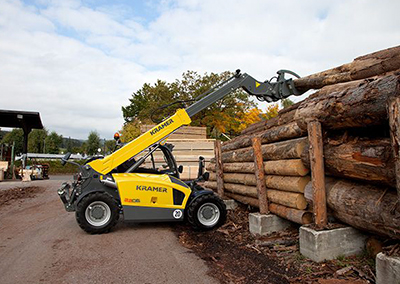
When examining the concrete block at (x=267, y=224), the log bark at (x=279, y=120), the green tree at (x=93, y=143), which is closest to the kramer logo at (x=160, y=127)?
the log bark at (x=279, y=120)

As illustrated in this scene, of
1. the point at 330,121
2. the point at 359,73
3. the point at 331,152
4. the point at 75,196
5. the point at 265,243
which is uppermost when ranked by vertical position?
the point at 359,73

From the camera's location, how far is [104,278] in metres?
4.73

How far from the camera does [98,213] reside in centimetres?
736

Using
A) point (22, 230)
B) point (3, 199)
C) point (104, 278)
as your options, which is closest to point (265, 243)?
point (104, 278)

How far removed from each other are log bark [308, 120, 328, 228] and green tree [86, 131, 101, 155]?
74.3 metres

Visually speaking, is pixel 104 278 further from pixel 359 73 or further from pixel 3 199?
pixel 3 199

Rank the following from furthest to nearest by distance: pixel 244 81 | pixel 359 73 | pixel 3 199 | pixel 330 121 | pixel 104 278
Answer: pixel 3 199 < pixel 244 81 < pixel 359 73 < pixel 330 121 < pixel 104 278

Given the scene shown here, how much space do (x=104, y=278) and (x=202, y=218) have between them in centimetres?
331

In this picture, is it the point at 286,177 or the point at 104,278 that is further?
the point at 286,177

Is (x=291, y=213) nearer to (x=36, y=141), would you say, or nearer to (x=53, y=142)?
(x=36, y=141)

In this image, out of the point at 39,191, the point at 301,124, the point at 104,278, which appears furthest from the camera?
the point at 39,191

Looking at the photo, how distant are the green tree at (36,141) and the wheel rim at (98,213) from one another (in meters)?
76.4

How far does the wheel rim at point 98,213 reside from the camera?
23.9ft

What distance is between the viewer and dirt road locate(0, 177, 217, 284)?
15.7ft
